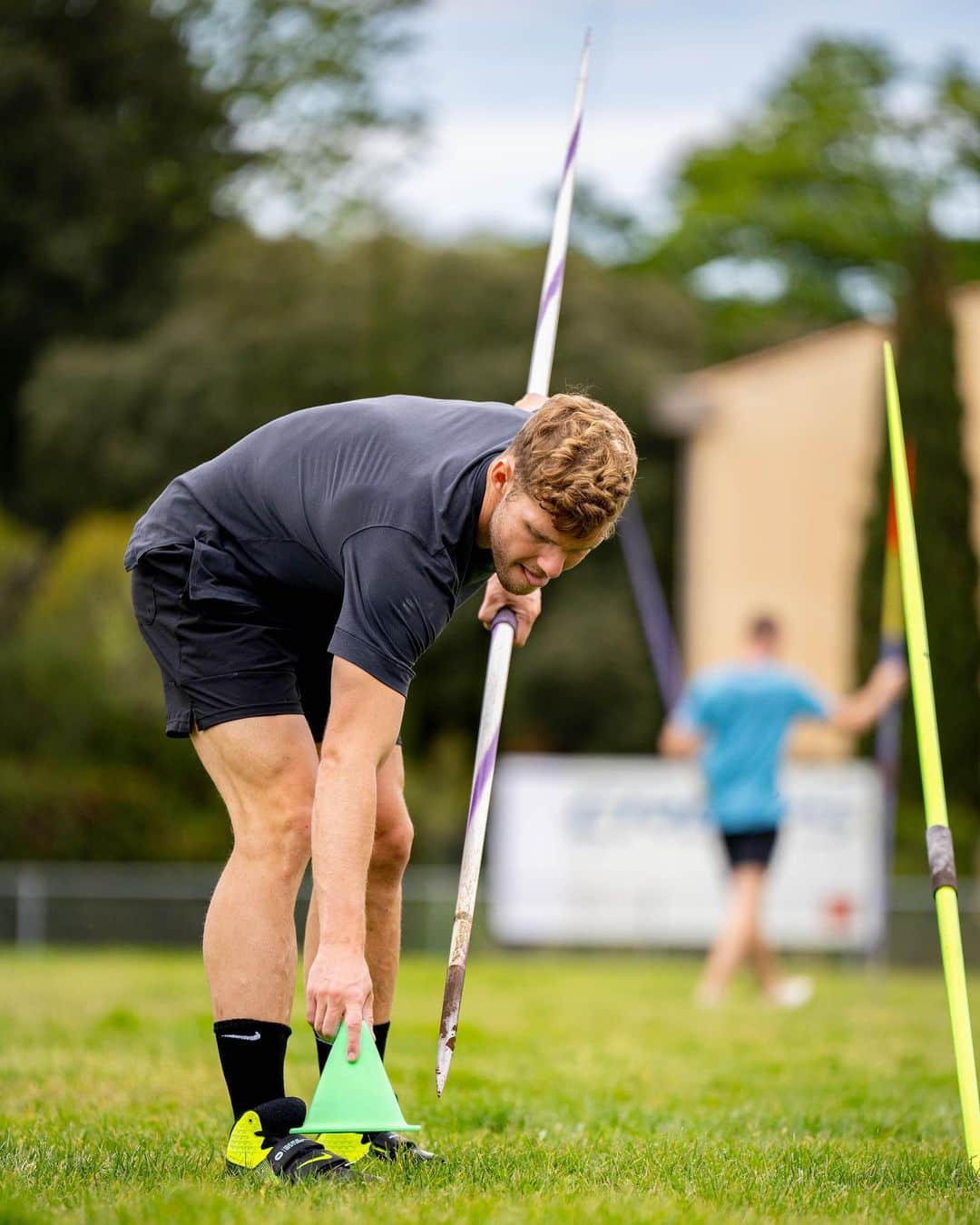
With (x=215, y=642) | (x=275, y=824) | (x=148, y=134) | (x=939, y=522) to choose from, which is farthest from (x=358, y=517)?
(x=148, y=134)

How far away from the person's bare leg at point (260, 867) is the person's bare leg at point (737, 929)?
591 centimetres

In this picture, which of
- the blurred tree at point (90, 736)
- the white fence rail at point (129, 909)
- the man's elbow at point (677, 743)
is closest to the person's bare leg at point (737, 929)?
the man's elbow at point (677, 743)

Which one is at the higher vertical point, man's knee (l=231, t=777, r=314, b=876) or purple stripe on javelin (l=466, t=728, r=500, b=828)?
purple stripe on javelin (l=466, t=728, r=500, b=828)

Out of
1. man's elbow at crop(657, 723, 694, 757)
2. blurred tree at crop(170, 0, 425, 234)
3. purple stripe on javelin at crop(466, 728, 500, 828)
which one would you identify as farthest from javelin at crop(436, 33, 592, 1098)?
blurred tree at crop(170, 0, 425, 234)

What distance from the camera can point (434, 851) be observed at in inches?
723

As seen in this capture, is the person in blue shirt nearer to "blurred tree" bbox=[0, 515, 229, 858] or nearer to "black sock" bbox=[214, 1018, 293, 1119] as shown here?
"black sock" bbox=[214, 1018, 293, 1119]

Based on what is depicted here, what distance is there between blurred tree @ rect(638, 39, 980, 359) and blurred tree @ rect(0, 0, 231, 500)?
34.6ft

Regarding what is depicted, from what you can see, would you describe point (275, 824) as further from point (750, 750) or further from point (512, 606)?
point (750, 750)

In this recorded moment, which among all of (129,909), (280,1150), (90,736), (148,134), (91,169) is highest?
(148,134)

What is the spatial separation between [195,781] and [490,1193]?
16.6 m

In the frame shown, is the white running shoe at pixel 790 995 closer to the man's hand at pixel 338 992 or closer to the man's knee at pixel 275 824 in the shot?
the man's knee at pixel 275 824

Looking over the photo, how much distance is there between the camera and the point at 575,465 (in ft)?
10.6

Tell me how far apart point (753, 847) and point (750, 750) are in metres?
0.51

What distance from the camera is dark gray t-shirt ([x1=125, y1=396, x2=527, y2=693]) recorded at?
3.18 metres
